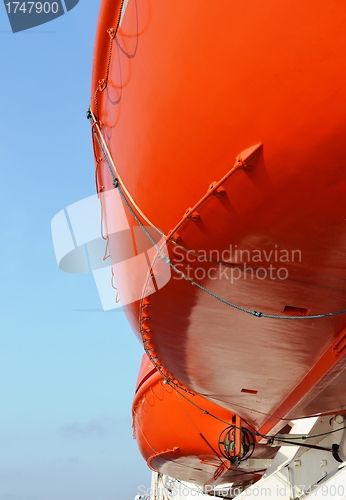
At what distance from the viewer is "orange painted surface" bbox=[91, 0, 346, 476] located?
2.16 metres

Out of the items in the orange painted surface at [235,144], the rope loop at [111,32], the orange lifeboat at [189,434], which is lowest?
the orange lifeboat at [189,434]

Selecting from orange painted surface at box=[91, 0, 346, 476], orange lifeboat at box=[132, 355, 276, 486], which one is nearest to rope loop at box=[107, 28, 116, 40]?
orange painted surface at box=[91, 0, 346, 476]

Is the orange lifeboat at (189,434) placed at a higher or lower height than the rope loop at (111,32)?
lower

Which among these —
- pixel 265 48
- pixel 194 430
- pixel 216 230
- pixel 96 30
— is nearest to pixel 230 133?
pixel 265 48

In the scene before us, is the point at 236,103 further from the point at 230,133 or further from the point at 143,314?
the point at 143,314

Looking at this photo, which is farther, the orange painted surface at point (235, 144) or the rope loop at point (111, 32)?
the rope loop at point (111, 32)

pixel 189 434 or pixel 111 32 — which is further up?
pixel 111 32

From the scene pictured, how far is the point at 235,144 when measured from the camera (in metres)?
2.44

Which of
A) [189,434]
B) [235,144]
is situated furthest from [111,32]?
[189,434]

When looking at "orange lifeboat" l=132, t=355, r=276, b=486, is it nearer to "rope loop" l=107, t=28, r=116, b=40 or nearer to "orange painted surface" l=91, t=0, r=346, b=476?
"orange painted surface" l=91, t=0, r=346, b=476

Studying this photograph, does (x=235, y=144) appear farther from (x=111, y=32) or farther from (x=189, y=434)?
(x=189, y=434)

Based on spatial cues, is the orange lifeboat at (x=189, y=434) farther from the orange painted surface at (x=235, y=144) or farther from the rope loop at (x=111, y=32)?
the rope loop at (x=111, y=32)

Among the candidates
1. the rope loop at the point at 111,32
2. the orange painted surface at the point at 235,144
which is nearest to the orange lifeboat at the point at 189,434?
the orange painted surface at the point at 235,144

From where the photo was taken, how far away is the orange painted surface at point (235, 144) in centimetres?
216
